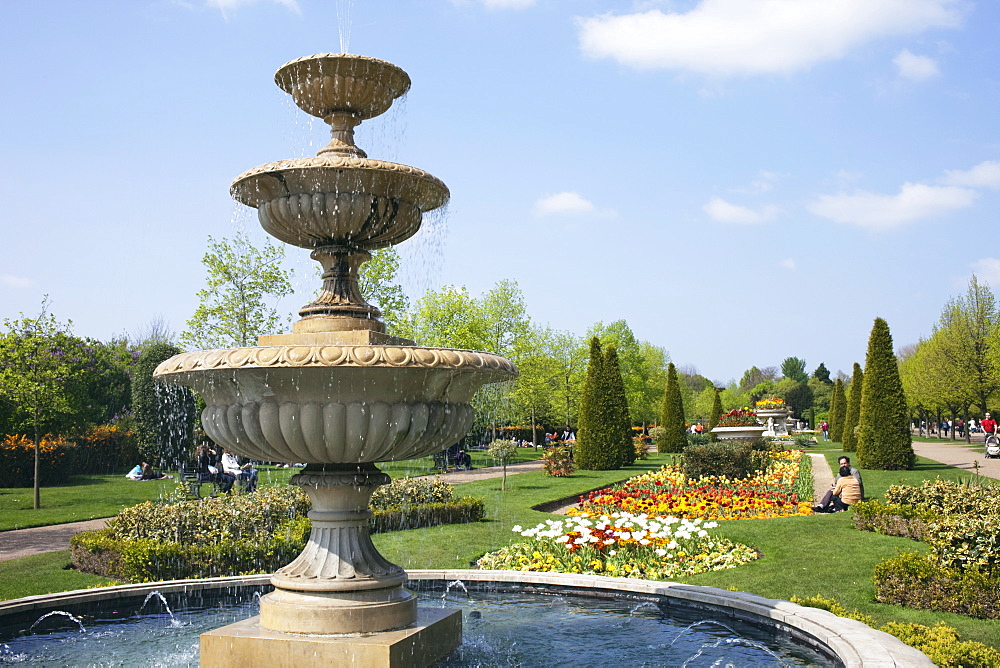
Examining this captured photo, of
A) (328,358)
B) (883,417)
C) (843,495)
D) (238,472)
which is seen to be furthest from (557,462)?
(328,358)

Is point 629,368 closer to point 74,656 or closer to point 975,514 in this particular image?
point 975,514

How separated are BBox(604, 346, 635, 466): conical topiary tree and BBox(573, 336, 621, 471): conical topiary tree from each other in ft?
0.55

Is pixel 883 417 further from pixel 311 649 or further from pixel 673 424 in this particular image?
pixel 311 649

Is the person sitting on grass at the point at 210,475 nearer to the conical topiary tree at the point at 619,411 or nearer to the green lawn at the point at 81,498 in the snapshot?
the green lawn at the point at 81,498

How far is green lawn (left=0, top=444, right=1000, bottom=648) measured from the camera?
842 cm

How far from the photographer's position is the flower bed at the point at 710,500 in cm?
1491

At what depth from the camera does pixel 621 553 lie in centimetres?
973

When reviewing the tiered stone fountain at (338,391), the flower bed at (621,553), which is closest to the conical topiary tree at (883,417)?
the flower bed at (621,553)

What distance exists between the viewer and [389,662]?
470cm

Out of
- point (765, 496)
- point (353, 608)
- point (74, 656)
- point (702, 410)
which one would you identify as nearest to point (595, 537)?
point (353, 608)

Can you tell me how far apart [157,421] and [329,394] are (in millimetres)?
27778

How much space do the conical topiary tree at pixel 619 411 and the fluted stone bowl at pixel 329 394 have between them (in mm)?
23093

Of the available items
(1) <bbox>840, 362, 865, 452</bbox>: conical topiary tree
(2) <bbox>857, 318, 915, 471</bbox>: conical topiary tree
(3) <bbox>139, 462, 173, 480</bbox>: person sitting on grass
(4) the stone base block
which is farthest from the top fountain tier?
(1) <bbox>840, 362, 865, 452</bbox>: conical topiary tree

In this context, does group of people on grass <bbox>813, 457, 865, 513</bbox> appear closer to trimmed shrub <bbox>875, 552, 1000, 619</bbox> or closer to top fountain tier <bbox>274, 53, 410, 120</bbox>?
trimmed shrub <bbox>875, 552, 1000, 619</bbox>
